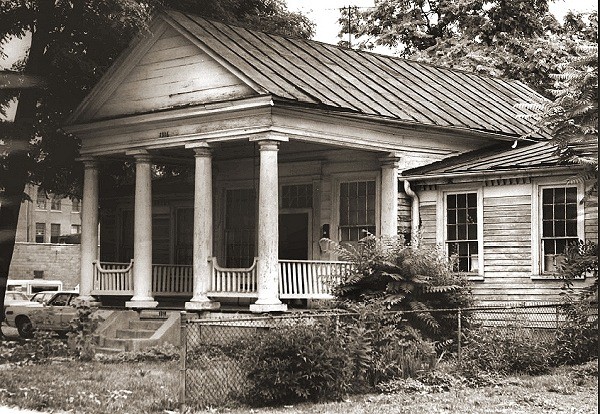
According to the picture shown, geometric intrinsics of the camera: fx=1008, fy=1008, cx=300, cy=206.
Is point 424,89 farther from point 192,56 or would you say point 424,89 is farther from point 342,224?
point 192,56

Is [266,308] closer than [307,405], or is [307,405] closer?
[307,405]

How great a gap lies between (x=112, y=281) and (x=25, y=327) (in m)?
5.61

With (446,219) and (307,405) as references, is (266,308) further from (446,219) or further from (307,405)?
(307,405)

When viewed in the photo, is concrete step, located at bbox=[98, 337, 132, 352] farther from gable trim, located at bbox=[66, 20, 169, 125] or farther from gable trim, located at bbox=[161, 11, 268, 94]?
gable trim, located at bbox=[161, 11, 268, 94]

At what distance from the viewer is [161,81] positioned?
2319 cm

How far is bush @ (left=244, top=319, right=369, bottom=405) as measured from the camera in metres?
13.7

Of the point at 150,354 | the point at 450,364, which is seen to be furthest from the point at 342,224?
the point at 450,364

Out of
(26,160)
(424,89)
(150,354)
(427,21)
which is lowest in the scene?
(150,354)

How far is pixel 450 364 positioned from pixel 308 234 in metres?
8.93

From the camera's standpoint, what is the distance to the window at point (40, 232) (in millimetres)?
77625

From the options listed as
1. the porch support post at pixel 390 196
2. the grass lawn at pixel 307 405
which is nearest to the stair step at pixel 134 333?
the grass lawn at pixel 307 405

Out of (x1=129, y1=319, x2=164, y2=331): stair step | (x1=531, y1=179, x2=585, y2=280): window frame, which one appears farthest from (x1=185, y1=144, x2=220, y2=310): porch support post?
(x1=531, y1=179, x2=585, y2=280): window frame

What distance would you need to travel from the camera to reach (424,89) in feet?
88.6

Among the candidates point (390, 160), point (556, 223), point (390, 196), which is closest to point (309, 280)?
point (390, 196)
